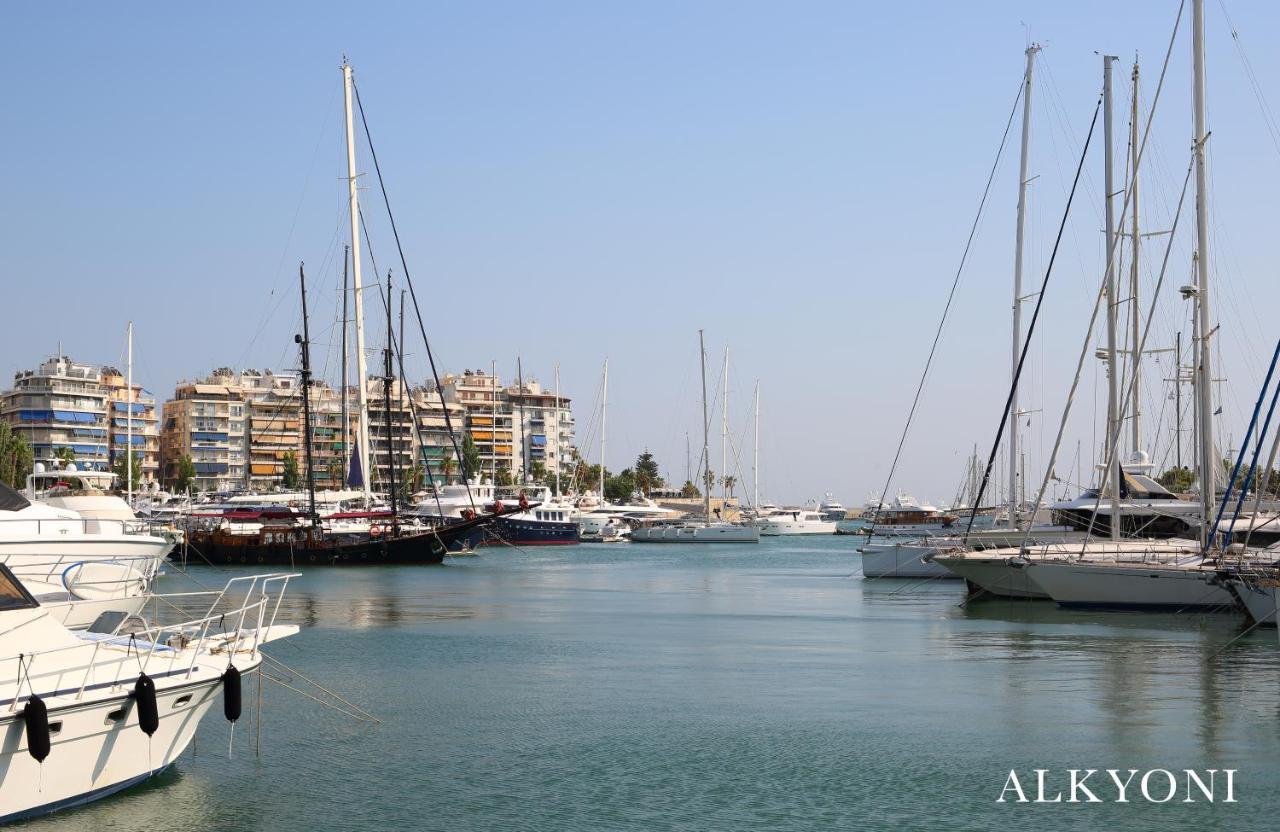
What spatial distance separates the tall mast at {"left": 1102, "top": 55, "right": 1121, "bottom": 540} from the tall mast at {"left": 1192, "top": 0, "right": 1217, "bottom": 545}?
5.07 m

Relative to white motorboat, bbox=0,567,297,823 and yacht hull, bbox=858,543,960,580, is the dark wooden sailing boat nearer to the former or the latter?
yacht hull, bbox=858,543,960,580

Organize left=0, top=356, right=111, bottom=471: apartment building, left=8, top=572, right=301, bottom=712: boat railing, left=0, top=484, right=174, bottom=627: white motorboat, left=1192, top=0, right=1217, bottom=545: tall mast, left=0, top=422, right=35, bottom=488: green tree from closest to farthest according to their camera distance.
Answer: left=8, top=572, right=301, bottom=712: boat railing, left=0, top=484, right=174, bottom=627: white motorboat, left=1192, top=0, right=1217, bottom=545: tall mast, left=0, top=422, right=35, bottom=488: green tree, left=0, top=356, right=111, bottom=471: apartment building

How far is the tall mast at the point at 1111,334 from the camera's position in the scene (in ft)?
143

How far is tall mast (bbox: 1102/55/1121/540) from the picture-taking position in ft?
143

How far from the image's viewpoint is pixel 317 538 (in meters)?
75.9

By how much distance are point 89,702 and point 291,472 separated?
547 feet

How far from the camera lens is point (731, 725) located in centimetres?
2373

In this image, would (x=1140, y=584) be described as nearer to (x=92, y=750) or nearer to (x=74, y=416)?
(x=92, y=750)

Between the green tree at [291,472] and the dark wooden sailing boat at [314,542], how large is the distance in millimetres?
97521

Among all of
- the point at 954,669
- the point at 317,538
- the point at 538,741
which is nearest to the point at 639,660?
the point at 954,669

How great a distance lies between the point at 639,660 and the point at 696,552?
248ft

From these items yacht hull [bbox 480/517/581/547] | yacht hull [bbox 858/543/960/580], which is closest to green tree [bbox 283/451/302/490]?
yacht hull [bbox 480/517/581/547]

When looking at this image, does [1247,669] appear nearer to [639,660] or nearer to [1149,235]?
[639,660]

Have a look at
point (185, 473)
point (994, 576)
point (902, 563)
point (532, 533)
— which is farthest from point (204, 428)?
point (994, 576)
